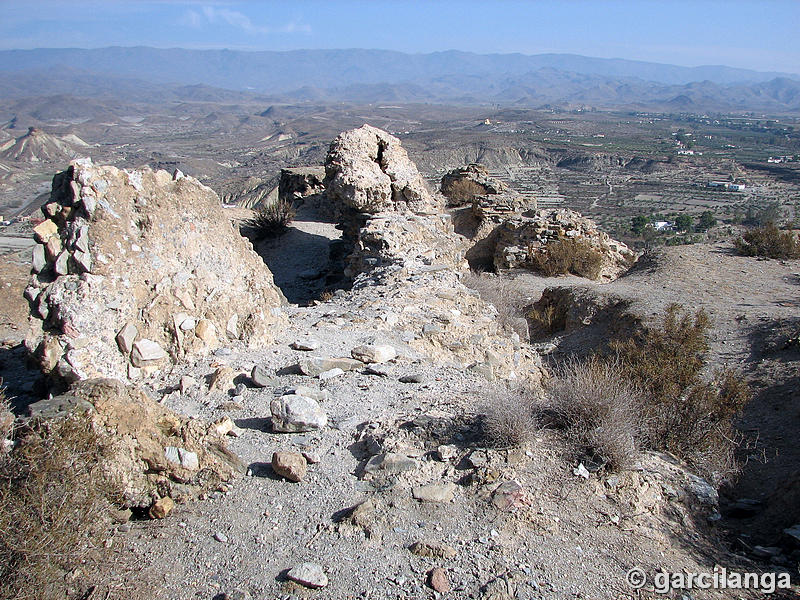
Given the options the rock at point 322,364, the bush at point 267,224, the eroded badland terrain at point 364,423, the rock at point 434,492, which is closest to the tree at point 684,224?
the eroded badland terrain at point 364,423

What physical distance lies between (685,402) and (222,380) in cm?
420

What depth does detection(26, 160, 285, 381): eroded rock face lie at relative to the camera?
4578 mm

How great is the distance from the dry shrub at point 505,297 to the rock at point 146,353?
4.87 meters

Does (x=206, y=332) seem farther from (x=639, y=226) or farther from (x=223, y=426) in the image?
(x=639, y=226)

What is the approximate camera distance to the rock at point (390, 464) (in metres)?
3.74

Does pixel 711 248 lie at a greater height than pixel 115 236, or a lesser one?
lesser

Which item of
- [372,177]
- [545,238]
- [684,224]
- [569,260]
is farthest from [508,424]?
[684,224]

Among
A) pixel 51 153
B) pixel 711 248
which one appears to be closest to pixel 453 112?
pixel 51 153

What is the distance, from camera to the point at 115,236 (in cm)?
504

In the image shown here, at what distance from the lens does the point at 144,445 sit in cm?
338

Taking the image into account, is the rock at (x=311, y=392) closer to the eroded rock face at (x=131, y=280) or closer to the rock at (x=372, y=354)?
the rock at (x=372, y=354)

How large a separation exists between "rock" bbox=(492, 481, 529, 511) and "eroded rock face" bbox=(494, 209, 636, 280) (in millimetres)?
10865

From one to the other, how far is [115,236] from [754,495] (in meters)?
5.85

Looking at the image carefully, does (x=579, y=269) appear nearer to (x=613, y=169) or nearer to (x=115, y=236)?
(x=115, y=236)
